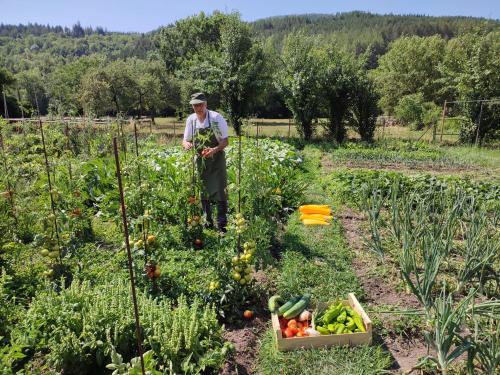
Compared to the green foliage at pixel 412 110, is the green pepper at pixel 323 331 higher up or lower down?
lower down

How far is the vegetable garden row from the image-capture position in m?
2.30

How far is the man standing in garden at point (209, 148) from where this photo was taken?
14.0ft

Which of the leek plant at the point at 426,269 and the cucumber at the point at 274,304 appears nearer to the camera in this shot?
the leek plant at the point at 426,269

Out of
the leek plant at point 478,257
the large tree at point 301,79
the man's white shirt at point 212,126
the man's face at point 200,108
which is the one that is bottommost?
the leek plant at point 478,257

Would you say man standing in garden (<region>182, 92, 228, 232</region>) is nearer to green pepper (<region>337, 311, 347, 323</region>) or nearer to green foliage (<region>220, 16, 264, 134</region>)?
green pepper (<region>337, 311, 347, 323</region>)

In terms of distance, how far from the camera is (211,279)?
330 centimetres

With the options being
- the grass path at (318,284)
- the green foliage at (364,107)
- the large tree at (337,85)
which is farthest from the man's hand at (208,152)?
the green foliage at (364,107)

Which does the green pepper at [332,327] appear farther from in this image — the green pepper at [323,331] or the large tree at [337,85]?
the large tree at [337,85]

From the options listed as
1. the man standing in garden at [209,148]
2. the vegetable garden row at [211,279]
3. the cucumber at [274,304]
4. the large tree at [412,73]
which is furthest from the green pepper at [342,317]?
the large tree at [412,73]

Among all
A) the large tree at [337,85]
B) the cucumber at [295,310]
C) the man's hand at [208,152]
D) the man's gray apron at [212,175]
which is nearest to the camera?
the cucumber at [295,310]

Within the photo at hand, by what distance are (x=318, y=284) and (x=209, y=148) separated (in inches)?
75.9

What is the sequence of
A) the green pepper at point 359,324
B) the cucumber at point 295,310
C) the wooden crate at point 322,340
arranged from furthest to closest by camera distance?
the cucumber at point 295,310, the green pepper at point 359,324, the wooden crate at point 322,340

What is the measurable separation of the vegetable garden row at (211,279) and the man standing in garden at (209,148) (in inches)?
8.8

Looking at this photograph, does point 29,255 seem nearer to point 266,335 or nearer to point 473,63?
point 266,335
